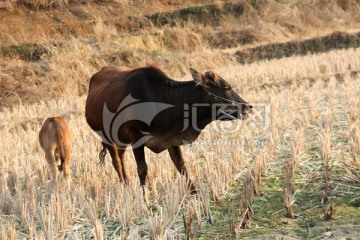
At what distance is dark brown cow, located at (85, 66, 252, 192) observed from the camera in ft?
15.8

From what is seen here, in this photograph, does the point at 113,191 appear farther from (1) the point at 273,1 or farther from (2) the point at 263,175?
(1) the point at 273,1

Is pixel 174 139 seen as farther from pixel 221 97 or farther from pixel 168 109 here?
pixel 221 97

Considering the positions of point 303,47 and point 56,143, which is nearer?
point 56,143

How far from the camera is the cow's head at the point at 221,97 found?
4797mm

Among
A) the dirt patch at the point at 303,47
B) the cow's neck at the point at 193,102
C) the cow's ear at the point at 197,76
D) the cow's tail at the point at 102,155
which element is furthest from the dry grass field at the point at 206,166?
the dirt patch at the point at 303,47

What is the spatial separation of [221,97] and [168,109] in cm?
52

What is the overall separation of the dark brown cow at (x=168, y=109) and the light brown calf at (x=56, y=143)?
3.12 ft

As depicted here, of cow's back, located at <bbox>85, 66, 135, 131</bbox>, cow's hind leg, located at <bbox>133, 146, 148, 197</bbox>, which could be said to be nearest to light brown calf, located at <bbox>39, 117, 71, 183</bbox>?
cow's back, located at <bbox>85, 66, 135, 131</bbox>

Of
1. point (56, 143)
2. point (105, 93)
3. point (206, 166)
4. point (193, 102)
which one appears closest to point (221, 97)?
point (193, 102)

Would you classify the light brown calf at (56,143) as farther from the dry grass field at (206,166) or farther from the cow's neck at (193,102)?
the cow's neck at (193,102)

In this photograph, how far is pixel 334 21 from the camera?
2908 cm

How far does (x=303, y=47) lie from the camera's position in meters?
21.7

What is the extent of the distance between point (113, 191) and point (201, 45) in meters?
18.6

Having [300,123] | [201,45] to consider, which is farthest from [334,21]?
[300,123]
